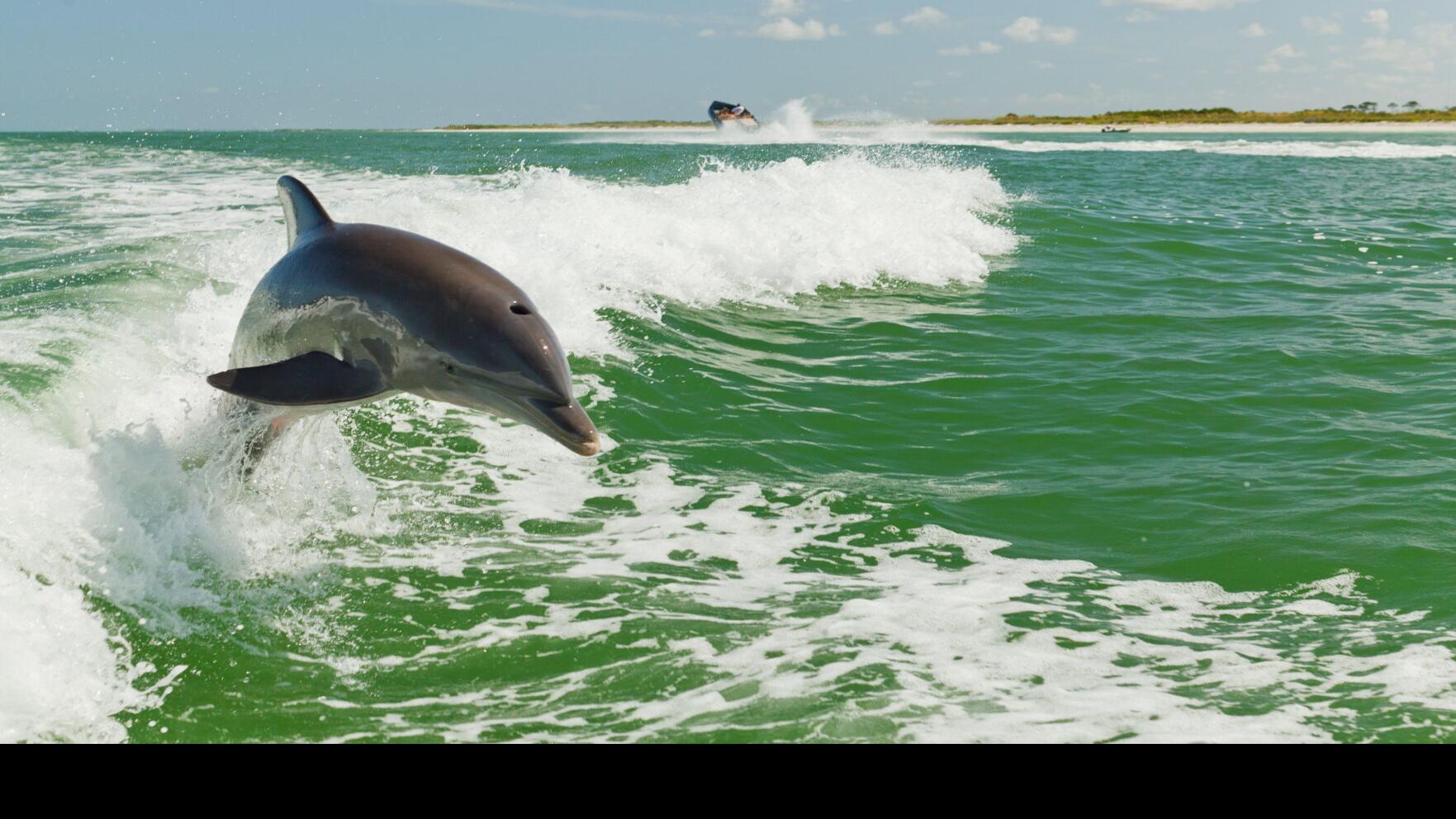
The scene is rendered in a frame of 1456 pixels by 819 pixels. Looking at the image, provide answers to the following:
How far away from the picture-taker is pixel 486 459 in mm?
7039

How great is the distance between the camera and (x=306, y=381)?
408cm

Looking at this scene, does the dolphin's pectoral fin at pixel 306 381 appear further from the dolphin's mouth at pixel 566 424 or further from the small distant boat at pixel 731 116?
the small distant boat at pixel 731 116

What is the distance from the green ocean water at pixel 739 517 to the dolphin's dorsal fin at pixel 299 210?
128 centimetres

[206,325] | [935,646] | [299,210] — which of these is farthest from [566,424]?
[206,325]

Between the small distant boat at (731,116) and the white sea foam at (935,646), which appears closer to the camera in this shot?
the white sea foam at (935,646)

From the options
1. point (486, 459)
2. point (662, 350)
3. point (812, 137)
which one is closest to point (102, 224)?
point (662, 350)

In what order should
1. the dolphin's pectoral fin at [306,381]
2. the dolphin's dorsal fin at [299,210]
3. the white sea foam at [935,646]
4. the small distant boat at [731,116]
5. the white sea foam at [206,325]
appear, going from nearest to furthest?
the white sea foam at [935,646]
the dolphin's pectoral fin at [306,381]
the white sea foam at [206,325]
the dolphin's dorsal fin at [299,210]
the small distant boat at [731,116]

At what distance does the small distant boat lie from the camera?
7369cm

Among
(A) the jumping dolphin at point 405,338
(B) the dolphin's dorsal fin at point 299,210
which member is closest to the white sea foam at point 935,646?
(A) the jumping dolphin at point 405,338

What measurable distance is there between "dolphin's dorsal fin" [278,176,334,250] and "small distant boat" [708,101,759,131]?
7080 centimetres

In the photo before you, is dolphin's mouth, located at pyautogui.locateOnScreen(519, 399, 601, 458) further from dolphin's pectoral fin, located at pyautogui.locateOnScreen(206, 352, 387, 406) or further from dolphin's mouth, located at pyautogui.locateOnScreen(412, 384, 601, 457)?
dolphin's pectoral fin, located at pyautogui.locateOnScreen(206, 352, 387, 406)

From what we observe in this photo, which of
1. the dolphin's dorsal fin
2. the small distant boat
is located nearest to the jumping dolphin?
the dolphin's dorsal fin

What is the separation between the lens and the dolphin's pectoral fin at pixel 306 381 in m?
4.00

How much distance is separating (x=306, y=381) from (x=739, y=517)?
283cm
